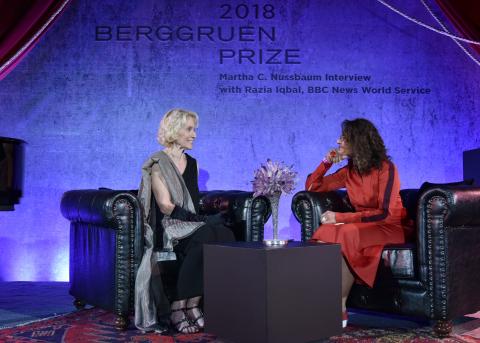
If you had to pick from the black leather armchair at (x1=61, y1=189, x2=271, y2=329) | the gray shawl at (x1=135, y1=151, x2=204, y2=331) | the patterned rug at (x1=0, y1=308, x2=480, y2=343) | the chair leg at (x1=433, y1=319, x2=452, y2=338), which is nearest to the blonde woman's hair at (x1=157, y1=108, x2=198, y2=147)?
the gray shawl at (x1=135, y1=151, x2=204, y2=331)

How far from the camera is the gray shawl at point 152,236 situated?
3.15 m

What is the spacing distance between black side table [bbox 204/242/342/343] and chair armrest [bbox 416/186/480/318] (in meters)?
0.60

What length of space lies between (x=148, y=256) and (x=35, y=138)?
8.20 ft

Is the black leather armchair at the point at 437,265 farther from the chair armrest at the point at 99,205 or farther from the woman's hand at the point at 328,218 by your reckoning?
the chair armrest at the point at 99,205

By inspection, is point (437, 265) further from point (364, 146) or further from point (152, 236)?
point (152, 236)

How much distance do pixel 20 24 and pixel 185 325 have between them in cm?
307

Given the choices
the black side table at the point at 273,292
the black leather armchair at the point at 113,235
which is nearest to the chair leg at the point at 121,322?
the black leather armchair at the point at 113,235

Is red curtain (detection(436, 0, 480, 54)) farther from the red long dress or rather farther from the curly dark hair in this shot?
the red long dress

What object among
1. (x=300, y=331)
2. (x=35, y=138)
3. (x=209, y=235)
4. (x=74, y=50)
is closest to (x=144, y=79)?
(x=74, y=50)

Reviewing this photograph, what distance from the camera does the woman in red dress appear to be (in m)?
3.15

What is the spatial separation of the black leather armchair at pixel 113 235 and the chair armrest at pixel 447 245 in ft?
3.51

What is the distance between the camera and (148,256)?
3201 millimetres

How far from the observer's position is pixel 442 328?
2.96 metres

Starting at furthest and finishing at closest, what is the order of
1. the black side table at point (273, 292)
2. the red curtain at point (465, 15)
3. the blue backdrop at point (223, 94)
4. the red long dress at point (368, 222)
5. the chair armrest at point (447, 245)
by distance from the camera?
the blue backdrop at point (223, 94), the red curtain at point (465, 15), the red long dress at point (368, 222), the chair armrest at point (447, 245), the black side table at point (273, 292)
